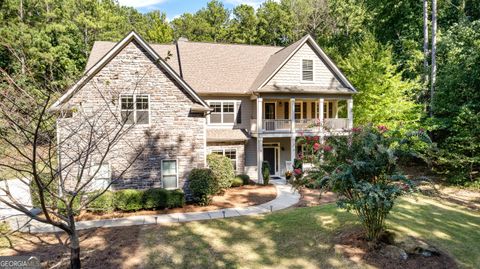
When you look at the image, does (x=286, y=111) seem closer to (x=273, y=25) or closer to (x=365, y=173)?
(x=365, y=173)

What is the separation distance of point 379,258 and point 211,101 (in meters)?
14.0

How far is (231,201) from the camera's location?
14.1 meters

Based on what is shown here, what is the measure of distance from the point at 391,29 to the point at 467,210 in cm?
2094

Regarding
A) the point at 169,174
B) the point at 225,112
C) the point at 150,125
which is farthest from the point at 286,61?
the point at 169,174

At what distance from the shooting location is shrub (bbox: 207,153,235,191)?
51.2ft

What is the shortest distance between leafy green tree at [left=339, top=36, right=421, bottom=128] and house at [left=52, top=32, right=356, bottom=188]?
217 centimetres

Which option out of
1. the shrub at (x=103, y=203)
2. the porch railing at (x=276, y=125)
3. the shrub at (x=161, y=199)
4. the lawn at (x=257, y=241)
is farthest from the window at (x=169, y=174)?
the porch railing at (x=276, y=125)

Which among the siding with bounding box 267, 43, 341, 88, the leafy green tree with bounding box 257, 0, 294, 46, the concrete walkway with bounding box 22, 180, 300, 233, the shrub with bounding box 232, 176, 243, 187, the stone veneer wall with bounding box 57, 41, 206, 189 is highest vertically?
the leafy green tree with bounding box 257, 0, 294, 46

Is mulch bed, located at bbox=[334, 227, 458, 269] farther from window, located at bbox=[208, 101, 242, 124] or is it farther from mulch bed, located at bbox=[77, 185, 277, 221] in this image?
window, located at bbox=[208, 101, 242, 124]

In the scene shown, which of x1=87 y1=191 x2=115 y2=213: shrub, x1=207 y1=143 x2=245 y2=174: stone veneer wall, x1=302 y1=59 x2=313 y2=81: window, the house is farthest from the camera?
x1=302 y1=59 x2=313 y2=81: window

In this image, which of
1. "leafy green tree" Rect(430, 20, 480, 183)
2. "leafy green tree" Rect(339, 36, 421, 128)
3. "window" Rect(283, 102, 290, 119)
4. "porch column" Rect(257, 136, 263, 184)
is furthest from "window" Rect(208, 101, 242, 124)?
"leafy green tree" Rect(430, 20, 480, 183)

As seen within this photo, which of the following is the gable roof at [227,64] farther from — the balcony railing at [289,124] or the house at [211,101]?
the balcony railing at [289,124]

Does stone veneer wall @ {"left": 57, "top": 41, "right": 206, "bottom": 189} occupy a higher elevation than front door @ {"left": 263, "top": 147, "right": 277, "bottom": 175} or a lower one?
higher

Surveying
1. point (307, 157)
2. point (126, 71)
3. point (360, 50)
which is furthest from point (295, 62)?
point (307, 157)
